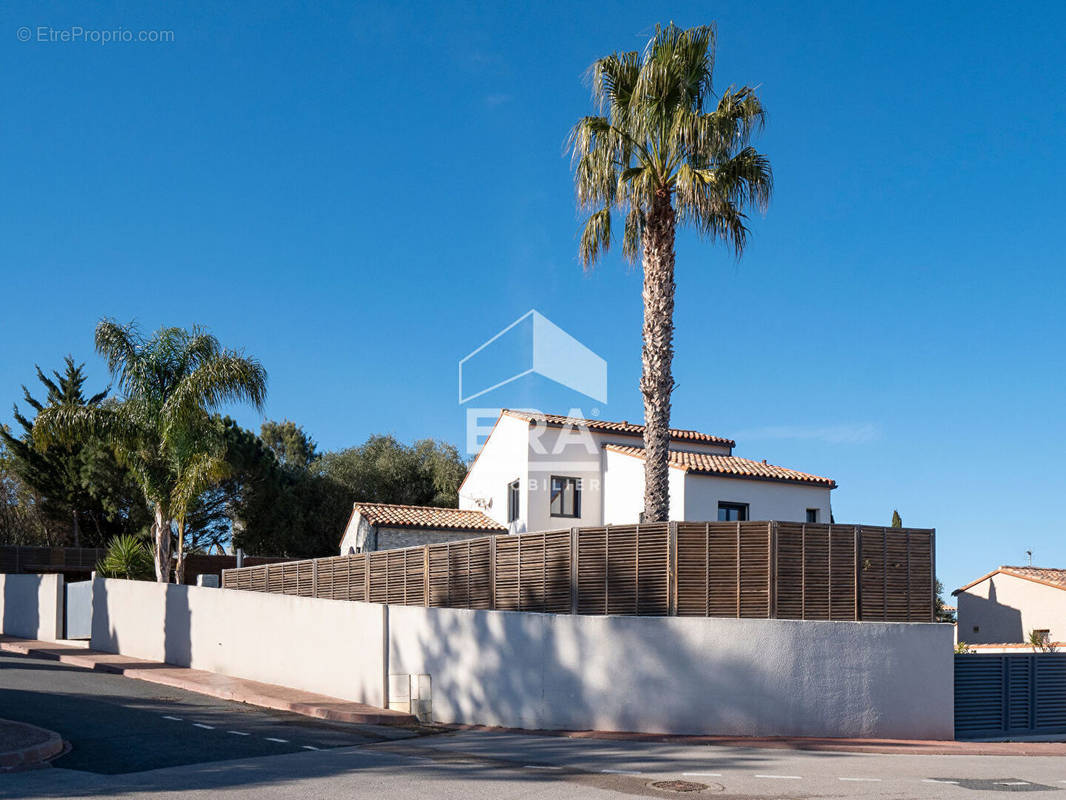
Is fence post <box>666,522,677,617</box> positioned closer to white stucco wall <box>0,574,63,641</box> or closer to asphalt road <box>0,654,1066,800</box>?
asphalt road <box>0,654,1066,800</box>

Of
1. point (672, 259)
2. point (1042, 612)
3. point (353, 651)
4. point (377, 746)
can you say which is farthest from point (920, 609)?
point (1042, 612)

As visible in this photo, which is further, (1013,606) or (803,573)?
(1013,606)

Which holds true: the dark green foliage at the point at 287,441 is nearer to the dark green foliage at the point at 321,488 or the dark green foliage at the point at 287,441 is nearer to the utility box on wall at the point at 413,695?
the dark green foliage at the point at 321,488

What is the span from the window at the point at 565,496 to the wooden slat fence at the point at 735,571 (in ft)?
62.0

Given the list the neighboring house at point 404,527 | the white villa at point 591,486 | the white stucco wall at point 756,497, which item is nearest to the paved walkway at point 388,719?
the neighboring house at point 404,527

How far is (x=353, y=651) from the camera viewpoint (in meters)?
19.9

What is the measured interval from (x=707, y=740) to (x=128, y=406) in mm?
18553

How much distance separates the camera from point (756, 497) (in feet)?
113

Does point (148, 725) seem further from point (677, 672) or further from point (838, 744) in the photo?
point (838, 744)

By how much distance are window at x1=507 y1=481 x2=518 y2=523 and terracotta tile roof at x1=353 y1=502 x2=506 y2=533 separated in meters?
0.52

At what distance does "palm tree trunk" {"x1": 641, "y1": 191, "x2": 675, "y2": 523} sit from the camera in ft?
62.7

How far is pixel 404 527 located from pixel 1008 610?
2532 cm

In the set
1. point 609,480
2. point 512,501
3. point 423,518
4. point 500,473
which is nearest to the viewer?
point 609,480

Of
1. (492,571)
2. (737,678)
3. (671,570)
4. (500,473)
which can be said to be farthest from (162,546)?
(737,678)
